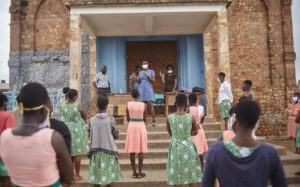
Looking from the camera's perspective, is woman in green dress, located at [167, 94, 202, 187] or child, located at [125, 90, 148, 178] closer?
woman in green dress, located at [167, 94, 202, 187]

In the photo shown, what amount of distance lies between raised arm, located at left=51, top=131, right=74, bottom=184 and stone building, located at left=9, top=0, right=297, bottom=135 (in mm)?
6109

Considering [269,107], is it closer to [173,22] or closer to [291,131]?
[291,131]

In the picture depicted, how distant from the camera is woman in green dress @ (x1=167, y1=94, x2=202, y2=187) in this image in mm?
3613

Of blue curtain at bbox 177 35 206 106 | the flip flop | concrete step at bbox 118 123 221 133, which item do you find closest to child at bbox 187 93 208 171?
the flip flop

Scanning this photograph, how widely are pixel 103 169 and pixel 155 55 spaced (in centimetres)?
740

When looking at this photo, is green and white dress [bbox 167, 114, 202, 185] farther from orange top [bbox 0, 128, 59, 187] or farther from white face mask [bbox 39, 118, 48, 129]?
orange top [bbox 0, 128, 59, 187]

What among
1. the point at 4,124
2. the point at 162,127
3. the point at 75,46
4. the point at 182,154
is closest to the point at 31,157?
the point at 4,124

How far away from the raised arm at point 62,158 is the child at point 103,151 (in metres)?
2.00

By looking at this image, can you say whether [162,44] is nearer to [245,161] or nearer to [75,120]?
[75,120]

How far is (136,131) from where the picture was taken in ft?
16.5

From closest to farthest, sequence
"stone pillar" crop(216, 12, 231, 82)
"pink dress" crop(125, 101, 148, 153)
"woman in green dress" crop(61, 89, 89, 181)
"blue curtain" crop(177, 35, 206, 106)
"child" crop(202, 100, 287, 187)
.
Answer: "child" crop(202, 100, 287, 187) < "woman in green dress" crop(61, 89, 89, 181) < "pink dress" crop(125, 101, 148, 153) < "stone pillar" crop(216, 12, 231, 82) < "blue curtain" crop(177, 35, 206, 106)

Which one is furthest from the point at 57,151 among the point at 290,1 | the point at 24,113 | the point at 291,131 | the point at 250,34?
the point at 290,1

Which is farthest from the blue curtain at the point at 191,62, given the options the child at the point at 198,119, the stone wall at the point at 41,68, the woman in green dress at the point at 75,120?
the woman in green dress at the point at 75,120

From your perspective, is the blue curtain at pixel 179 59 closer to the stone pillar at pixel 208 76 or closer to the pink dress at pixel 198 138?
the stone pillar at pixel 208 76
